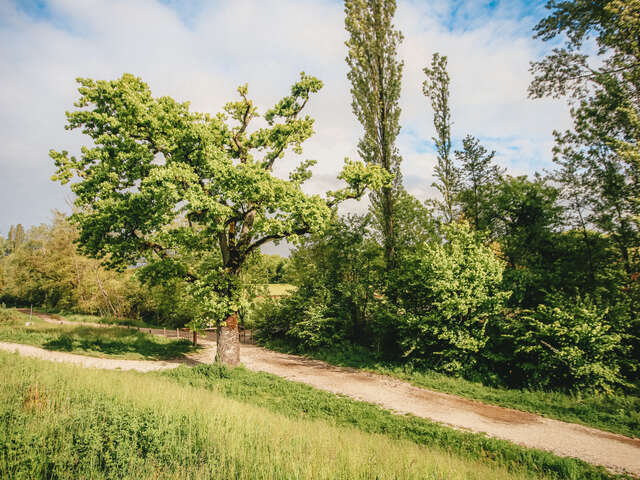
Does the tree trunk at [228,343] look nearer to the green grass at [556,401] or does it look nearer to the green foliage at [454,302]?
the green grass at [556,401]

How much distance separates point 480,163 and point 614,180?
275 inches

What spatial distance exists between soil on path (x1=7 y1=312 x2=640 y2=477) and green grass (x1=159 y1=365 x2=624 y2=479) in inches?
32.4

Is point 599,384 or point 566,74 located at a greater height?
point 566,74

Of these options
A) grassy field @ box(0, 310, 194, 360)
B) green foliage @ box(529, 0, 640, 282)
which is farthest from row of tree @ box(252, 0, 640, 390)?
grassy field @ box(0, 310, 194, 360)

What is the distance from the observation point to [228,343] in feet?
45.5

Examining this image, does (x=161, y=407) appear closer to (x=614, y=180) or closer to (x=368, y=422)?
(x=368, y=422)

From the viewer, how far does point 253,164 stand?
12.3 meters

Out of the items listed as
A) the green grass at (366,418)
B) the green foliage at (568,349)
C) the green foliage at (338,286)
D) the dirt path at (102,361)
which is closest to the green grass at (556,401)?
the green foliage at (568,349)

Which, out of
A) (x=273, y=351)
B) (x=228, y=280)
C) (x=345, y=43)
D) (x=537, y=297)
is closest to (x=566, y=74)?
(x=537, y=297)

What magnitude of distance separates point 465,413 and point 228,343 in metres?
9.51

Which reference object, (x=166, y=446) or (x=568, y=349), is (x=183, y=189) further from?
(x=568, y=349)

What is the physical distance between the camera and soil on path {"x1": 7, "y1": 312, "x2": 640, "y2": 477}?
7.37m

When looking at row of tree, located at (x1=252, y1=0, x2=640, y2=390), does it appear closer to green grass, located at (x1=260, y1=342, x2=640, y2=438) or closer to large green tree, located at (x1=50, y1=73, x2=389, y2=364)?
green grass, located at (x1=260, y1=342, x2=640, y2=438)

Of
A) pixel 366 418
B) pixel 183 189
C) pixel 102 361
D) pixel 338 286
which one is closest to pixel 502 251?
pixel 338 286
